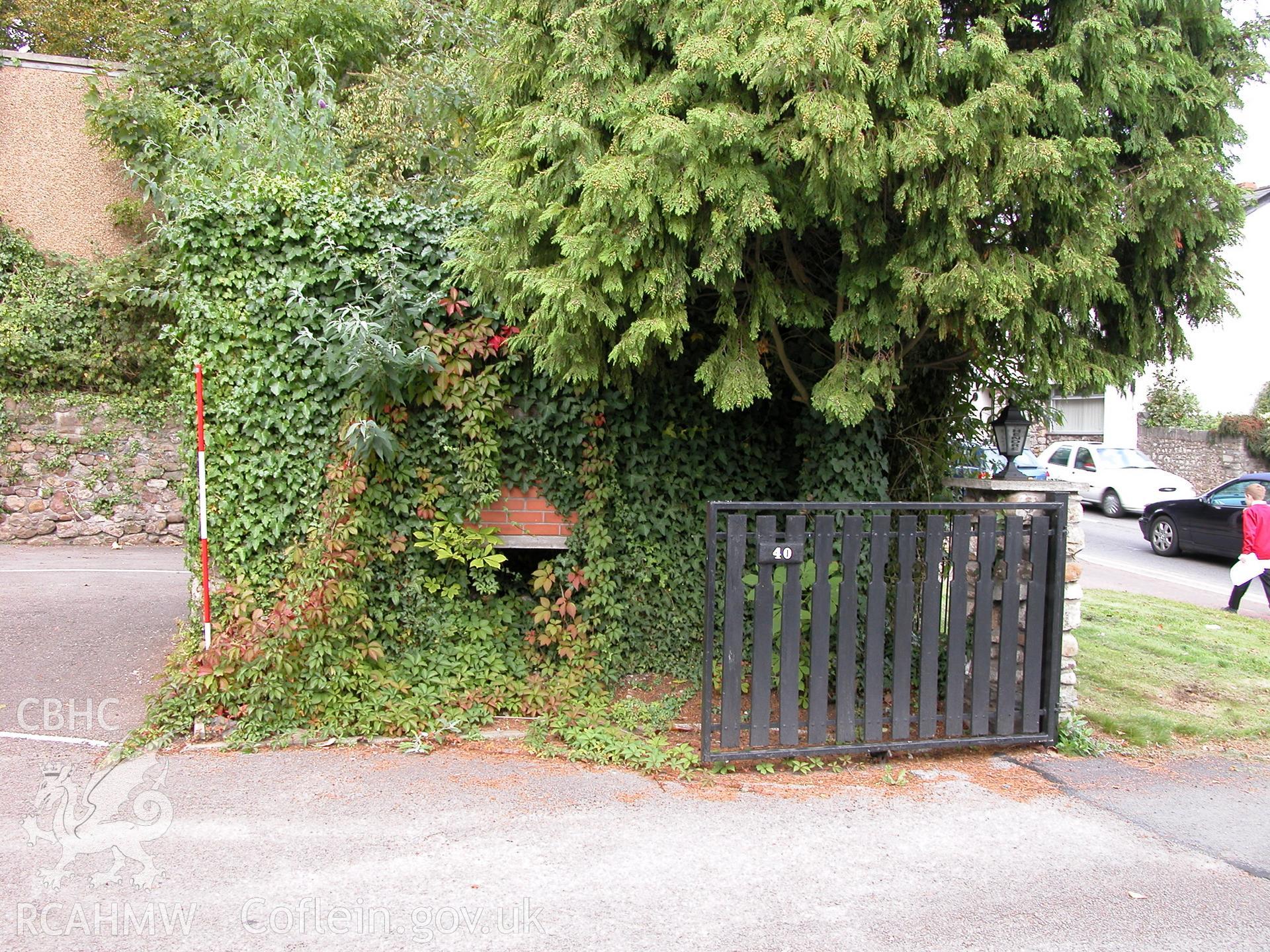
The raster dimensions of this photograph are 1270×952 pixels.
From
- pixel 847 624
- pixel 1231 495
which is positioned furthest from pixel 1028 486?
pixel 1231 495

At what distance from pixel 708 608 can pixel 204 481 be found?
123 inches

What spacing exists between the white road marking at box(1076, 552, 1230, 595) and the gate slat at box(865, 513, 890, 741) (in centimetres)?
708

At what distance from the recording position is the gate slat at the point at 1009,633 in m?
4.88

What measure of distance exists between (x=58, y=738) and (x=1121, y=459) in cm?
2066

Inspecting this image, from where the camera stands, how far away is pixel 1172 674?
6.55 metres

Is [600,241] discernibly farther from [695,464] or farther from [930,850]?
[930,850]

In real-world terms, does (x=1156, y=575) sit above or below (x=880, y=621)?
below

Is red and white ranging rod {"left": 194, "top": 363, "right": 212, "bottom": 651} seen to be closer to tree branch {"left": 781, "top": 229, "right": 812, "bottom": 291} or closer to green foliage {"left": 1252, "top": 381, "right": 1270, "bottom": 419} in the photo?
tree branch {"left": 781, "top": 229, "right": 812, "bottom": 291}

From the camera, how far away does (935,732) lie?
482 cm

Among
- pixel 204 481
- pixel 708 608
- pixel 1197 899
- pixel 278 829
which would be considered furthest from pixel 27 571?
pixel 1197 899

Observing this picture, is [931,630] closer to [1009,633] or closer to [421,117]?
[1009,633]

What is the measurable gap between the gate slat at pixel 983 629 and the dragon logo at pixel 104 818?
4071 mm

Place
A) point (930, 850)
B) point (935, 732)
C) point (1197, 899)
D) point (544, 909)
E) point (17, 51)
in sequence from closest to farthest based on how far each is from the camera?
point (544, 909)
point (1197, 899)
point (930, 850)
point (935, 732)
point (17, 51)

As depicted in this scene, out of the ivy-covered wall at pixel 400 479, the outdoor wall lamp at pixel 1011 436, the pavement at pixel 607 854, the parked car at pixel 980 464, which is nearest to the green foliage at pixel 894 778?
the pavement at pixel 607 854
